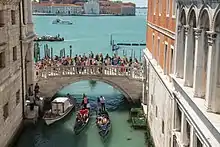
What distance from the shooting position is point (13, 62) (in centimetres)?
1853

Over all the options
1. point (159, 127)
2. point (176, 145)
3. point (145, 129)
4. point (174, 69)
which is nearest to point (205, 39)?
point (174, 69)

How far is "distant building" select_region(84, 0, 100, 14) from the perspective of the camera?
177125mm

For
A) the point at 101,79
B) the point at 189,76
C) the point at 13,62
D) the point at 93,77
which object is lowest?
the point at 101,79

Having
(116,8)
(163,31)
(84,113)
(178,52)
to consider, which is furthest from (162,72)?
(116,8)

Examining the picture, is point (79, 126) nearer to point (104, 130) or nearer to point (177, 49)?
point (104, 130)

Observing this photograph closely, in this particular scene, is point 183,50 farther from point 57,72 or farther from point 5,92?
point 57,72

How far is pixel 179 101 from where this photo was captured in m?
11.3

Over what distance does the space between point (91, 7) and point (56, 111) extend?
6362 inches

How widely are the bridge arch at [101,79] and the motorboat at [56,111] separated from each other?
1886 mm

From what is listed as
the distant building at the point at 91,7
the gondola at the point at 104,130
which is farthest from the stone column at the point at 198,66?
the distant building at the point at 91,7

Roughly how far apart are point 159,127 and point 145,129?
16.0ft

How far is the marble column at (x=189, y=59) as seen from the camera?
1063cm

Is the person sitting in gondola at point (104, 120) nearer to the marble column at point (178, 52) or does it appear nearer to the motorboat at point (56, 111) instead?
the motorboat at point (56, 111)

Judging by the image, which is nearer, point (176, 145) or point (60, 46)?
point (176, 145)
